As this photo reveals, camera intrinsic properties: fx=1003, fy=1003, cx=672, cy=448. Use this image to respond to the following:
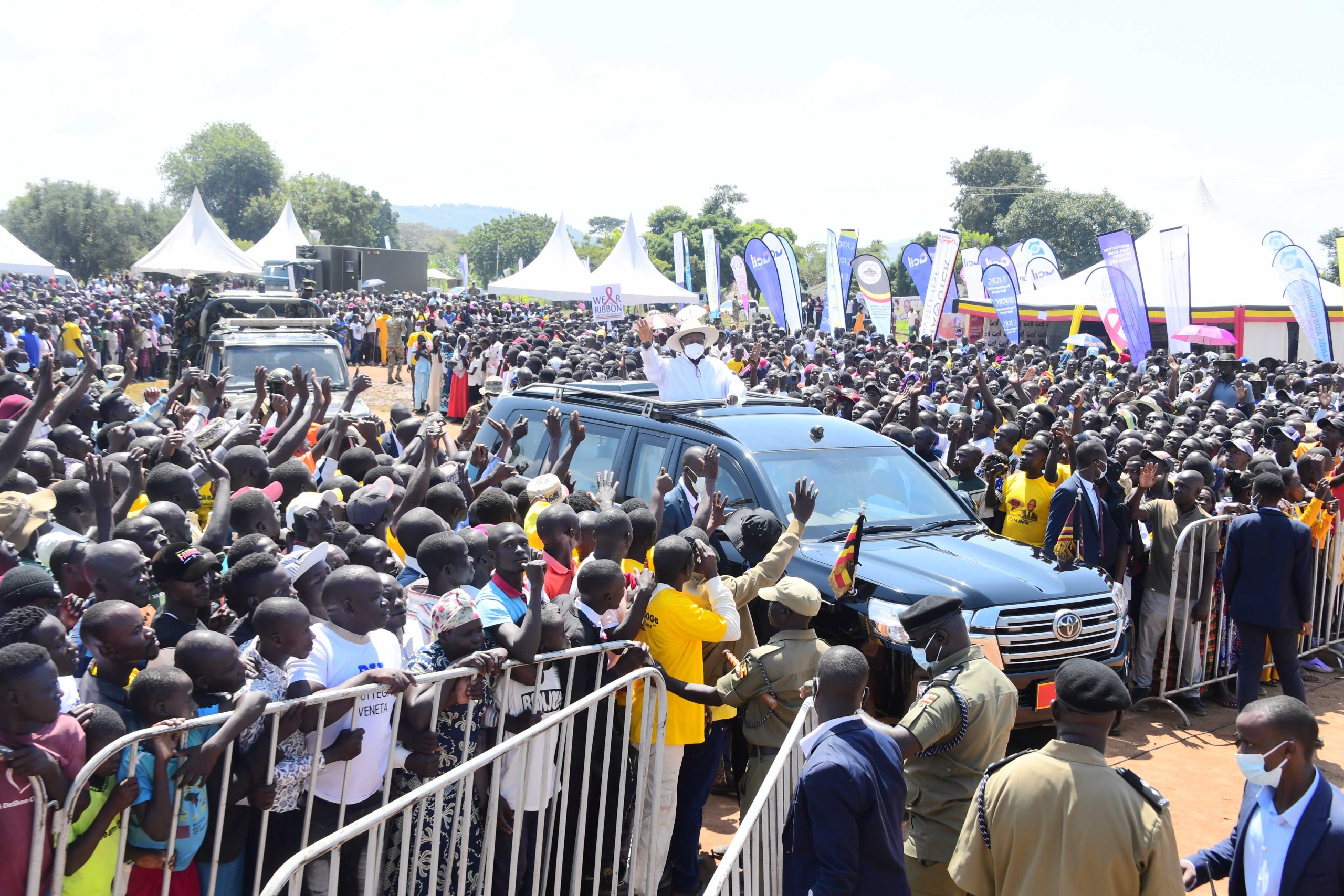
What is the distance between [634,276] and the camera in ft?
113

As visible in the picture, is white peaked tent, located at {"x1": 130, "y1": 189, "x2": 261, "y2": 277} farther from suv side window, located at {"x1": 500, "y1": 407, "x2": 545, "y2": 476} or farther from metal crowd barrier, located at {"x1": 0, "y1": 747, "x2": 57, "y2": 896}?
metal crowd barrier, located at {"x1": 0, "y1": 747, "x2": 57, "y2": 896}

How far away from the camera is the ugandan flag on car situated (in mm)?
5316

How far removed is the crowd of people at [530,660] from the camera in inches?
119

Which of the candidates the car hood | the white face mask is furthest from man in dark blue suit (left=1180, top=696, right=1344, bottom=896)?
the car hood

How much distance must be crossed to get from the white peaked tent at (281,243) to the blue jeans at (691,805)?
40.1m

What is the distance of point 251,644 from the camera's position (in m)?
3.57

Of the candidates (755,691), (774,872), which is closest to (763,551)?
(755,691)

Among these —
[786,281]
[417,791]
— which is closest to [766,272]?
[786,281]

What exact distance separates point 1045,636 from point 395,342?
981 inches

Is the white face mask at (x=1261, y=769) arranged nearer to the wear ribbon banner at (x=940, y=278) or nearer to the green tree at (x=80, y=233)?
the wear ribbon banner at (x=940, y=278)

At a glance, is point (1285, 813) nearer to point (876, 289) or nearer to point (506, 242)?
point (876, 289)

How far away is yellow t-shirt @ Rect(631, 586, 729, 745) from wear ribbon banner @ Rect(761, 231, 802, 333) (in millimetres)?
26387

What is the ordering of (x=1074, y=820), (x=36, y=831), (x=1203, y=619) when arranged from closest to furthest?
(x=36, y=831)
(x=1074, y=820)
(x=1203, y=619)

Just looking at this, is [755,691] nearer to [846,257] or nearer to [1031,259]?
[846,257]
